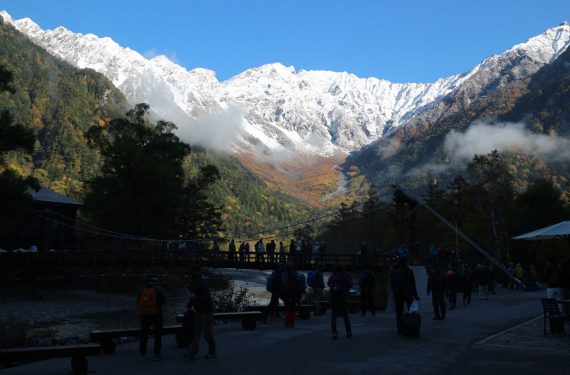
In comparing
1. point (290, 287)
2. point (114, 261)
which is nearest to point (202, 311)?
point (290, 287)

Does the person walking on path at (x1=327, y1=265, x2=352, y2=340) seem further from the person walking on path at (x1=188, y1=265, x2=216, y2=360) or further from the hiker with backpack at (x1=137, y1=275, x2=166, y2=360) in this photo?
the hiker with backpack at (x1=137, y1=275, x2=166, y2=360)

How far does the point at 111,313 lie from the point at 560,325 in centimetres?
2359

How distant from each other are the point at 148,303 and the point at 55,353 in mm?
2005

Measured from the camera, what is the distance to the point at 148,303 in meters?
10.4

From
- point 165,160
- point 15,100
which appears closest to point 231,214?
point 15,100

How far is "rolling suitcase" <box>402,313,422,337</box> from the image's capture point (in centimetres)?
1202

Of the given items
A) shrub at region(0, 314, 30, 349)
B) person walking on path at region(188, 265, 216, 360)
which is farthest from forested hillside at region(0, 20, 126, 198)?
person walking on path at region(188, 265, 216, 360)

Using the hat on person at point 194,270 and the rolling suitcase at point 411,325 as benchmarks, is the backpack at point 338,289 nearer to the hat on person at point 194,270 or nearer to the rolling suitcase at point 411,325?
the rolling suitcase at point 411,325

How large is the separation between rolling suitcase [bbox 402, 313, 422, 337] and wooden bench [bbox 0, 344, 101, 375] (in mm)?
6123

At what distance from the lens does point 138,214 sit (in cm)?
3984

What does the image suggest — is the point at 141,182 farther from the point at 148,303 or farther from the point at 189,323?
the point at 189,323

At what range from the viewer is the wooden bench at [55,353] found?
833 cm

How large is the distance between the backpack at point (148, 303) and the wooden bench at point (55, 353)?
1.33m

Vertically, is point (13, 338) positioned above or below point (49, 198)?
below
